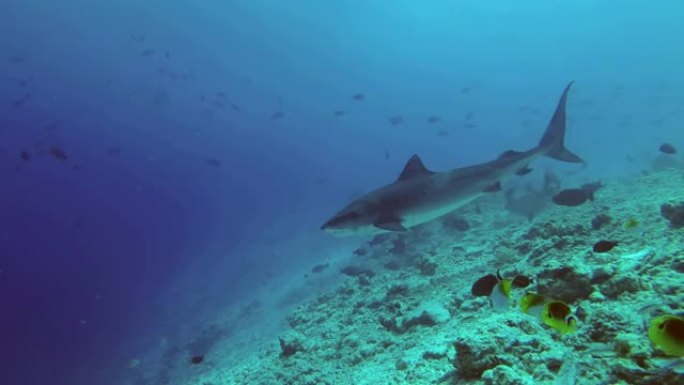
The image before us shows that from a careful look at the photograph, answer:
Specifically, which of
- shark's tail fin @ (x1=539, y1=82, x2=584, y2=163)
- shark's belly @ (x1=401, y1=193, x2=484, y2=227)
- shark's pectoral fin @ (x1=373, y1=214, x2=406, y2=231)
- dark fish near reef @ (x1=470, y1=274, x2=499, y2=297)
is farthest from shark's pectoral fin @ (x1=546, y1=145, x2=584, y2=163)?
dark fish near reef @ (x1=470, y1=274, x2=499, y2=297)

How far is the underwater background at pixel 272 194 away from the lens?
21.1 ft

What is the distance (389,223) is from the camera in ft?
25.4

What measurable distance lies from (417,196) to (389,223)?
0.89 meters

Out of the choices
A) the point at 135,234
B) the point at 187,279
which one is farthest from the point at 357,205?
the point at 135,234

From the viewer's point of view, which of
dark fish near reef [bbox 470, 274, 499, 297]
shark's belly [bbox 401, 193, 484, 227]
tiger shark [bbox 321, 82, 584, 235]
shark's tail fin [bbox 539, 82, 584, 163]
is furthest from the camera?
shark's tail fin [bbox 539, 82, 584, 163]

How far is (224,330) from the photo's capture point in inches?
838

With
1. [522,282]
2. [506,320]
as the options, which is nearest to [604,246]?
[522,282]

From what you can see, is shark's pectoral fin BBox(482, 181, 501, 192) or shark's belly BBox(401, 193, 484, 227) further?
shark's pectoral fin BBox(482, 181, 501, 192)

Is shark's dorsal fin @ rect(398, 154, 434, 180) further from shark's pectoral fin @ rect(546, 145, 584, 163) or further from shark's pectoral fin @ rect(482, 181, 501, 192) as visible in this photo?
shark's pectoral fin @ rect(546, 145, 584, 163)

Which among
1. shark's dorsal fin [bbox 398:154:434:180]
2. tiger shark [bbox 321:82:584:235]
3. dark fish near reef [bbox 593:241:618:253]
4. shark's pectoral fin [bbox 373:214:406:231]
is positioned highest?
shark's dorsal fin [bbox 398:154:434:180]

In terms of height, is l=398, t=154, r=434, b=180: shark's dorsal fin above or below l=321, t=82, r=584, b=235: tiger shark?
above

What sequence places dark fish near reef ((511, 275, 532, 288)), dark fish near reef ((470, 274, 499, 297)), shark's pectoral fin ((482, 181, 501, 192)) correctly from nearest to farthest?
dark fish near reef ((511, 275, 532, 288))
dark fish near reef ((470, 274, 499, 297))
shark's pectoral fin ((482, 181, 501, 192))

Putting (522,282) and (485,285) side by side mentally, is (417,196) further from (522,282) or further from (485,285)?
(522,282)

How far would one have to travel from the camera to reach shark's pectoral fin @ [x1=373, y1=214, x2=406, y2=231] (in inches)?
296
